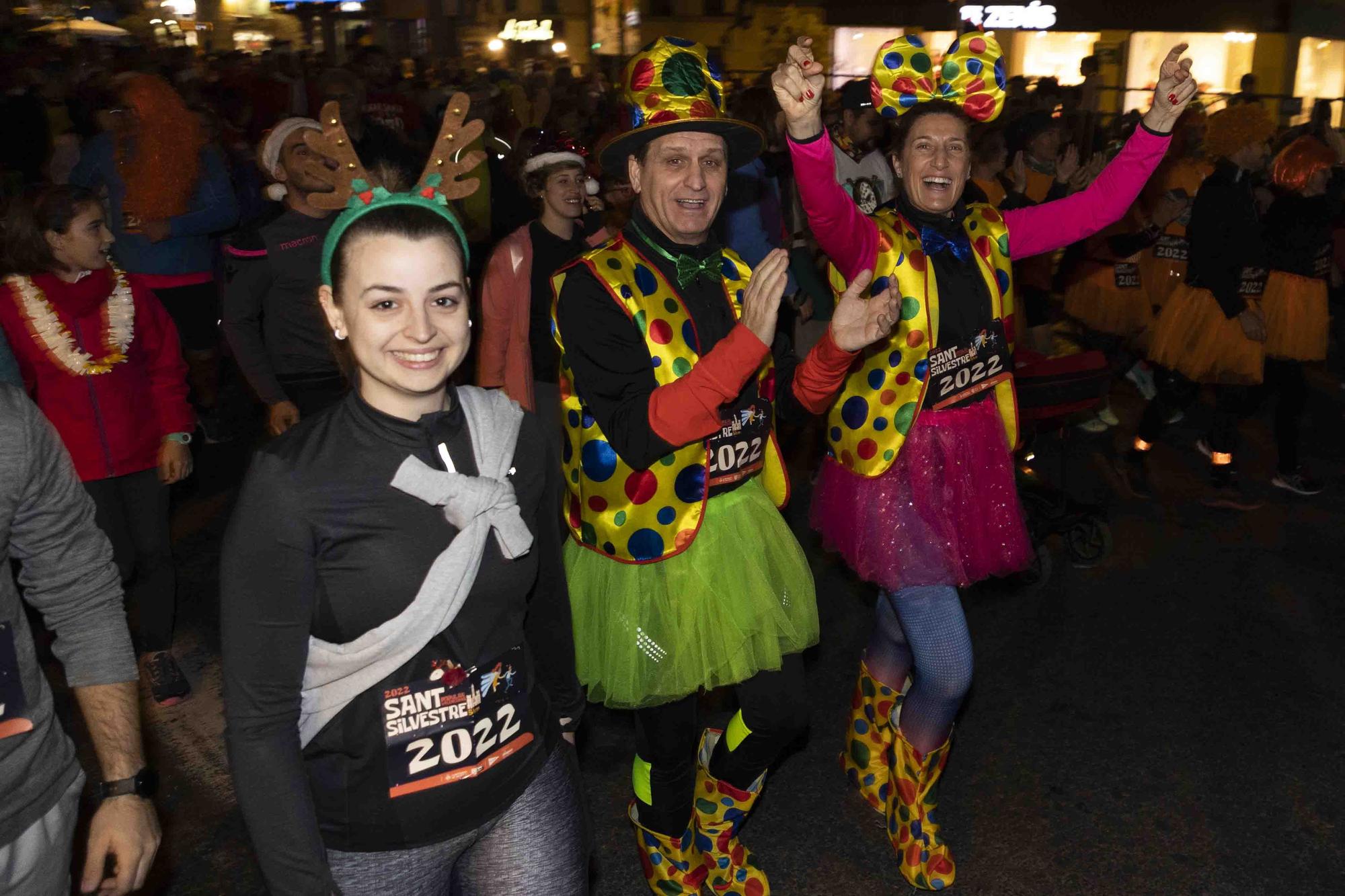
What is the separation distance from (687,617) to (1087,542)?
369cm

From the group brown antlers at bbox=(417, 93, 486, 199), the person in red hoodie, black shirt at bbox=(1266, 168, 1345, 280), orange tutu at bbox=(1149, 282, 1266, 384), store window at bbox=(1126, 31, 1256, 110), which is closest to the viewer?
brown antlers at bbox=(417, 93, 486, 199)

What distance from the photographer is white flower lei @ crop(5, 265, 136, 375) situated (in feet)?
14.9

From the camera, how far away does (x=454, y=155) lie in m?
2.65

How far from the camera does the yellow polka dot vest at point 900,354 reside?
145 inches

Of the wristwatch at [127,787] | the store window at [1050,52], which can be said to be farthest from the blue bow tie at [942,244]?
the store window at [1050,52]

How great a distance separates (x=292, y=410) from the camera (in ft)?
16.9

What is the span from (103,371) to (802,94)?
298 cm

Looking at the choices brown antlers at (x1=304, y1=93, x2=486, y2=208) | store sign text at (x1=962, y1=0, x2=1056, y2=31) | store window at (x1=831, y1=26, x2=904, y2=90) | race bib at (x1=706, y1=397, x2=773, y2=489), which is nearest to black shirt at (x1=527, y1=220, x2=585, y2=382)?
race bib at (x1=706, y1=397, x2=773, y2=489)

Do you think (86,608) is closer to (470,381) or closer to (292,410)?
(292,410)

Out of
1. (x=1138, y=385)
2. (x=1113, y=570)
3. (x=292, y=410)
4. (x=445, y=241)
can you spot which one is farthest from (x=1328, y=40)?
(x=445, y=241)

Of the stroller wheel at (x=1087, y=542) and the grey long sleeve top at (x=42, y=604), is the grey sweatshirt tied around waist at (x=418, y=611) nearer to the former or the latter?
the grey long sleeve top at (x=42, y=604)

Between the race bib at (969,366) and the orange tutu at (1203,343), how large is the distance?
3.68 m

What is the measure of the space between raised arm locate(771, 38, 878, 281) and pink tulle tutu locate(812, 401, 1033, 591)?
0.59 metres

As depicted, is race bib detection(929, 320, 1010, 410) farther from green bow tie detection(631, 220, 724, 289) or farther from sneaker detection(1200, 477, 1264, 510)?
sneaker detection(1200, 477, 1264, 510)
